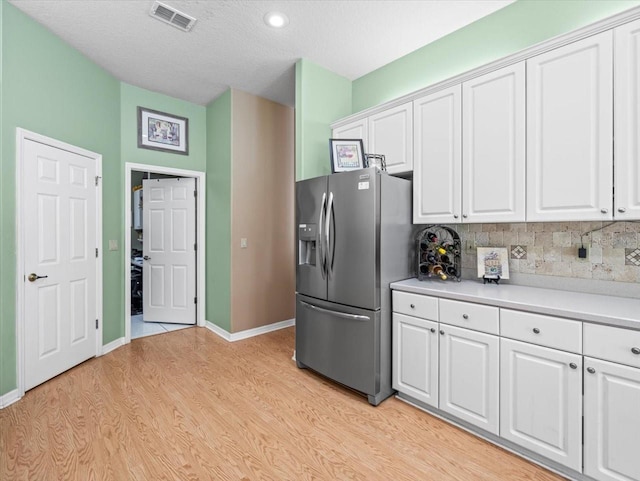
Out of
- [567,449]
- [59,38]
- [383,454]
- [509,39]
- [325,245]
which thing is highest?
[59,38]

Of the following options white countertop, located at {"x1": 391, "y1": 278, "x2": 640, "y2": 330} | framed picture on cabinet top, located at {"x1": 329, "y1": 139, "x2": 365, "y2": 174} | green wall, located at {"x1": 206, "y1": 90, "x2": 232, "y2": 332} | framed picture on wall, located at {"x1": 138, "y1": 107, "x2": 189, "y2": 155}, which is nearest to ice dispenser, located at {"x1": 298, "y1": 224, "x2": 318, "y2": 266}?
framed picture on cabinet top, located at {"x1": 329, "y1": 139, "x2": 365, "y2": 174}

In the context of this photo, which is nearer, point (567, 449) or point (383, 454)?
point (567, 449)

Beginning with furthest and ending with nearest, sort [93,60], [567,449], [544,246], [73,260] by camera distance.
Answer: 1. [93,60]
2. [73,260]
3. [544,246]
4. [567,449]

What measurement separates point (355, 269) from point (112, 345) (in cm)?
291

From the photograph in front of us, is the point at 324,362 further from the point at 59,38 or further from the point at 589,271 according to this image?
the point at 59,38

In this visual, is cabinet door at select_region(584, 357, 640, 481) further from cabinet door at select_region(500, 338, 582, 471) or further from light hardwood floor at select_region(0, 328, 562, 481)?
light hardwood floor at select_region(0, 328, 562, 481)

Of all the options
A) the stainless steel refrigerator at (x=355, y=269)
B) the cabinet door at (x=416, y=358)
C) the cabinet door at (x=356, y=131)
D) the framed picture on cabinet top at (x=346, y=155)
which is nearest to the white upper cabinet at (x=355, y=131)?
the cabinet door at (x=356, y=131)

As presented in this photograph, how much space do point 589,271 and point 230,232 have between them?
3265mm

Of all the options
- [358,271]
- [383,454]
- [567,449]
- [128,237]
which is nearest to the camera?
[567,449]

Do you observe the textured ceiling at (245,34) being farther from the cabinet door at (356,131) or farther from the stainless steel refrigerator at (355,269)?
the stainless steel refrigerator at (355,269)

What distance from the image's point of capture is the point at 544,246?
2.17 metres

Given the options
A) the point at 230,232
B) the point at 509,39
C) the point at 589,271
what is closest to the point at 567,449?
the point at 589,271

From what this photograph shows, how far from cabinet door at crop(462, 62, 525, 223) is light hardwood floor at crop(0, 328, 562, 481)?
1481mm

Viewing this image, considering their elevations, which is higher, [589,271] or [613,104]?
[613,104]
